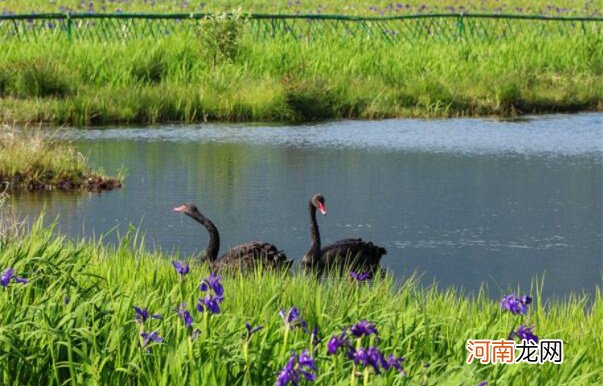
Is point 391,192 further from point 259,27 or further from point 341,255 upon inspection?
point 259,27

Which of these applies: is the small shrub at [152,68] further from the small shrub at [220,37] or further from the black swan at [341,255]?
the black swan at [341,255]

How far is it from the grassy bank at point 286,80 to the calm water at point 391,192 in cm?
93

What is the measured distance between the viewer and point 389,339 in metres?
6.66

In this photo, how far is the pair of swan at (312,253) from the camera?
34.0 ft

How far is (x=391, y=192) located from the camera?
15.4 meters

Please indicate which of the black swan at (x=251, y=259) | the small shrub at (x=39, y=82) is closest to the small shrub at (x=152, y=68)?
the small shrub at (x=39, y=82)

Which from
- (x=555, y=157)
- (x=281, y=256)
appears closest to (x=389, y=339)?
(x=281, y=256)

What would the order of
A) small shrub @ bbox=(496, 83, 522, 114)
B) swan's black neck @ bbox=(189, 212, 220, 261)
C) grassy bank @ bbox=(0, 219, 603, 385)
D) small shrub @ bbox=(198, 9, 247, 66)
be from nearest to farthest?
grassy bank @ bbox=(0, 219, 603, 385) → swan's black neck @ bbox=(189, 212, 220, 261) → small shrub @ bbox=(496, 83, 522, 114) → small shrub @ bbox=(198, 9, 247, 66)

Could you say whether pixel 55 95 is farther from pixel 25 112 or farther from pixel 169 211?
pixel 169 211

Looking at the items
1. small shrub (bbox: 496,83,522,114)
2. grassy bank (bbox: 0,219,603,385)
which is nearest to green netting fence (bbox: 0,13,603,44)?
small shrub (bbox: 496,83,522,114)

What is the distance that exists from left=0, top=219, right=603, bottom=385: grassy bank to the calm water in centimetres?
281

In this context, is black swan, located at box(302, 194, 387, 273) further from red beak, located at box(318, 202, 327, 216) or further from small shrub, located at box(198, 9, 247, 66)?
small shrub, located at box(198, 9, 247, 66)

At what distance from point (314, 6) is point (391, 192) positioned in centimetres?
3597

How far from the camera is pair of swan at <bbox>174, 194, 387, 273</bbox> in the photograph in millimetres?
10375
